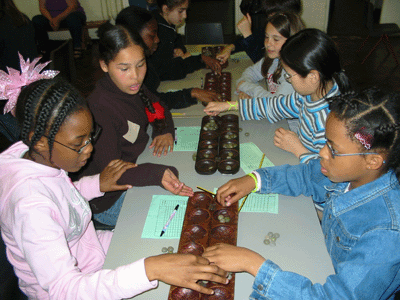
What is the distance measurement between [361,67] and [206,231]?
4295 millimetres

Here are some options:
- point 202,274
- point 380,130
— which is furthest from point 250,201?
point 380,130

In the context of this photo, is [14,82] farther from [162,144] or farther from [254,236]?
[254,236]

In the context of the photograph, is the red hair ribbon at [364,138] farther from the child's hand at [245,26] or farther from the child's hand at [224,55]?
the child's hand at [245,26]

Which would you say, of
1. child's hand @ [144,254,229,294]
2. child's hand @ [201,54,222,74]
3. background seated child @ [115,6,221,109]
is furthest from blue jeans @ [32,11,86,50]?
child's hand @ [144,254,229,294]

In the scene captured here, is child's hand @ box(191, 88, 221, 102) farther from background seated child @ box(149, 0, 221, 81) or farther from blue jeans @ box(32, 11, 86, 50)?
blue jeans @ box(32, 11, 86, 50)

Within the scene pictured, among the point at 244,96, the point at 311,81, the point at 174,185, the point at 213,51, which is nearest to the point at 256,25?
the point at 213,51

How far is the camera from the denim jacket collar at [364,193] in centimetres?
98

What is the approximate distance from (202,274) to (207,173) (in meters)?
0.59

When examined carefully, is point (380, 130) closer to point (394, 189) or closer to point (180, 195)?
point (394, 189)

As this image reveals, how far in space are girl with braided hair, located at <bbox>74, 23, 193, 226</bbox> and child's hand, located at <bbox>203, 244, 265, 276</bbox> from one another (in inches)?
14.2

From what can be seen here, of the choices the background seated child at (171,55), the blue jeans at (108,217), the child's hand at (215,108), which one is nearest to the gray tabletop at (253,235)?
the blue jeans at (108,217)

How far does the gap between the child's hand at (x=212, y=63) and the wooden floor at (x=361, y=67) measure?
5.80ft

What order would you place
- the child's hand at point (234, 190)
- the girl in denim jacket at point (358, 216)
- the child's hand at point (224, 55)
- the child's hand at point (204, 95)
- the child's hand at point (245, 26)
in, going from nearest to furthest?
the girl in denim jacket at point (358, 216)
the child's hand at point (234, 190)
the child's hand at point (204, 95)
the child's hand at point (224, 55)
the child's hand at point (245, 26)

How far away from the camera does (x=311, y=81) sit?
1508 millimetres
